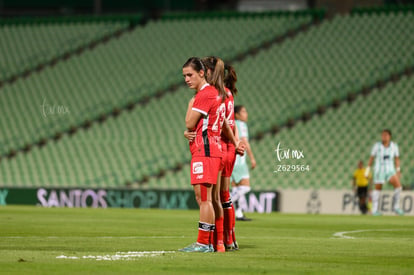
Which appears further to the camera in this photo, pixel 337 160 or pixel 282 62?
pixel 282 62

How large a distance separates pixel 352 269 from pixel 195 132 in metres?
2.58

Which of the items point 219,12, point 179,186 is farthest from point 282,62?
point 179,186

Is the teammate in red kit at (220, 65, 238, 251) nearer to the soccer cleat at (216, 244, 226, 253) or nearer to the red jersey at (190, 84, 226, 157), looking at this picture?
the soccer cleat at (216, 244, 226, 253)

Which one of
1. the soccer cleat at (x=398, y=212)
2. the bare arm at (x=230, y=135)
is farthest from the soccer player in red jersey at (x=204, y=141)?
the soccer cleat at (x=398, y=212)

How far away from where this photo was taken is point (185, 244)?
10.2 m

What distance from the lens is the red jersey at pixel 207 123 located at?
8906 mm

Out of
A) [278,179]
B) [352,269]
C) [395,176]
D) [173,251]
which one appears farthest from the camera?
[278,179]

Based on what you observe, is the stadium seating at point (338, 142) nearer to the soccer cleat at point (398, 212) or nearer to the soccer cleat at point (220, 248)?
the soccer cleat at point (398, 212)

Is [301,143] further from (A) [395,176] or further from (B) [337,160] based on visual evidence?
(A) [395,176]

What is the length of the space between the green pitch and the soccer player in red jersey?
1.42ft

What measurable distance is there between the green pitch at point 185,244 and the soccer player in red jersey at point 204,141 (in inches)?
17.0

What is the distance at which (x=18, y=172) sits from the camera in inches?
1071

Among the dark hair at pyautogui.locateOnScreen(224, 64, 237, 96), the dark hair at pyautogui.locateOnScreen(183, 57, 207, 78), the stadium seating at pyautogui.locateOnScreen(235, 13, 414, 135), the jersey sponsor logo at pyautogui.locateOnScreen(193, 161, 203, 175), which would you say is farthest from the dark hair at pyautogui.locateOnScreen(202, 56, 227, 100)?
the stadium seating at pyautogui.locateOnScreen(235, 13, 414, 135)

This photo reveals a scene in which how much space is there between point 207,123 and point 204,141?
0.21 m
